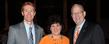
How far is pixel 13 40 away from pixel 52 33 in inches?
19.1

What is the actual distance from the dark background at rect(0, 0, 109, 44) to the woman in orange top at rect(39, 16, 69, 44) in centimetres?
559

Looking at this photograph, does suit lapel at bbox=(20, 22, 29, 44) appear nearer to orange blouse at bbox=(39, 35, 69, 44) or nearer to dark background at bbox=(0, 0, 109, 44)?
orange blouse at bbox=(39, 35, 69, 44)

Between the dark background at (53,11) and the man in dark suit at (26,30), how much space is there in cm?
558

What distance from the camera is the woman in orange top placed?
3961 millimetres

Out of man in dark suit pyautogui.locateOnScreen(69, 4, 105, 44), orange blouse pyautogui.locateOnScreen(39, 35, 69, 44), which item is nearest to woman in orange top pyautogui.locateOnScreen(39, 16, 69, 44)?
orange blouse pyautogui.locateOnScreen(39, 35, 69, 44)

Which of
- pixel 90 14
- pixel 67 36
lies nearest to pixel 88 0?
pixel 90 14

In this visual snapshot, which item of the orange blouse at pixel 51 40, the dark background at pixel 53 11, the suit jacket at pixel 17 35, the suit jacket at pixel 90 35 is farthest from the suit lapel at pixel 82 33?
the dark background at pixel 53 11

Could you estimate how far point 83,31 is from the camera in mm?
3805

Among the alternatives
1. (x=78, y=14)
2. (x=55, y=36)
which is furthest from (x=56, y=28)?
(x=78, y=14)

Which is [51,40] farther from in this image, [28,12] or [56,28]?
[28,12]

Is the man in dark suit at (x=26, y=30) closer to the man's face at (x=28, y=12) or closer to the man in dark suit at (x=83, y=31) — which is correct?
the man's face at (x=28, y=12)

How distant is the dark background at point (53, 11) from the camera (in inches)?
383

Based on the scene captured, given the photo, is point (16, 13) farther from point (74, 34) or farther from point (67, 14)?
point (74, 34)

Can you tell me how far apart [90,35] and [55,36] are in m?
0.49
